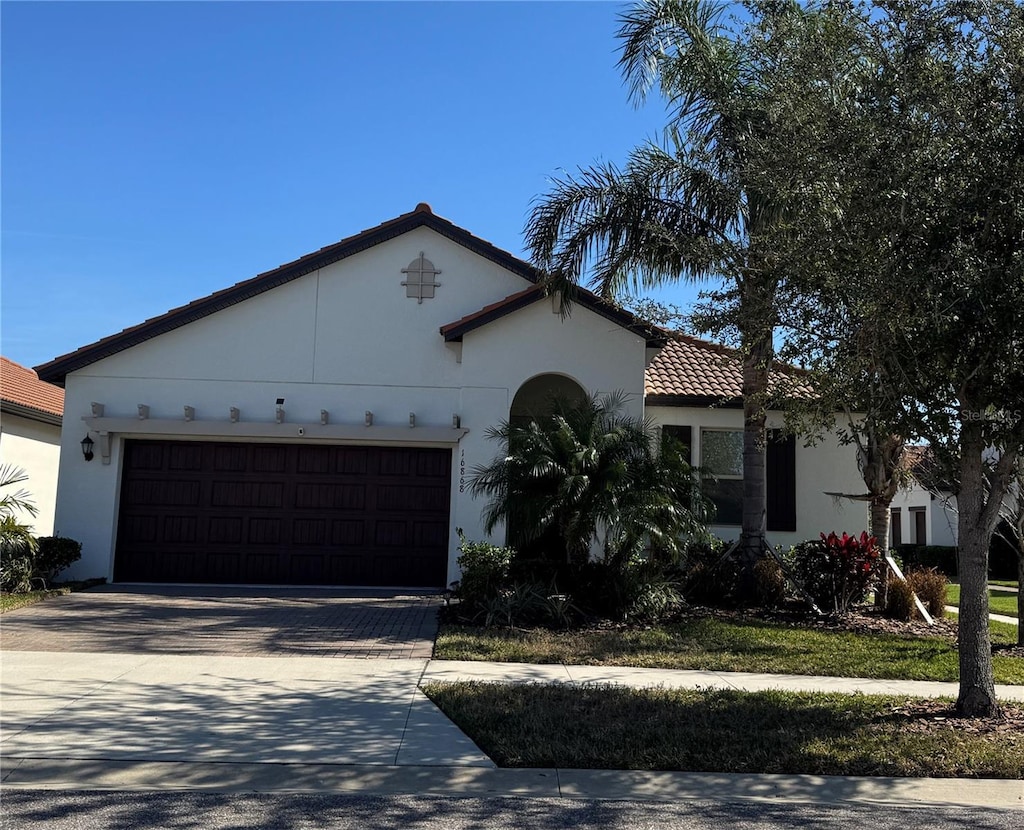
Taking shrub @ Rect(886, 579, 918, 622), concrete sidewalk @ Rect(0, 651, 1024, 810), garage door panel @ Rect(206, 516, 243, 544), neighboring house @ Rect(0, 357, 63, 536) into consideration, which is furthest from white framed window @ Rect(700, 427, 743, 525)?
neighboring house @ Rect(0, 357, 63, 536)

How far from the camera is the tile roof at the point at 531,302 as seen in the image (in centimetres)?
1481

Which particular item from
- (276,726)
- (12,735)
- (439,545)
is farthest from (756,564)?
(12,735)

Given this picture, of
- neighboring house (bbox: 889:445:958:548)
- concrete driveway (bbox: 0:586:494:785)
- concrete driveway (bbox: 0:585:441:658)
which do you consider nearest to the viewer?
A: concrete driveway (bbox: 0:586:494:785)

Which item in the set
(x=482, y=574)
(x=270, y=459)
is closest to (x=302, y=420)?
(x=270, y=459)

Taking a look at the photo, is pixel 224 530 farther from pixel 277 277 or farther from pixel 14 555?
pixel 277 277

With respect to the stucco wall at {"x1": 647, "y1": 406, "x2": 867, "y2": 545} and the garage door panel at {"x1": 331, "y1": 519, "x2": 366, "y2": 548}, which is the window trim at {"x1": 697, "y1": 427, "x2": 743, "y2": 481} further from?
the garage door panel at {"x1": 331, "y1": 519, "x2": 366, "y2": 548}

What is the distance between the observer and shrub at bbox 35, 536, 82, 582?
45.4 ft

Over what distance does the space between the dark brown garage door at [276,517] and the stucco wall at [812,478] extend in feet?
15.5

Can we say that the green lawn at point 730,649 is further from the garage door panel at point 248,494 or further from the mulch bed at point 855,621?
the garage door panel at point 248,494

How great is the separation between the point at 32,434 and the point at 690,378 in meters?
14.7

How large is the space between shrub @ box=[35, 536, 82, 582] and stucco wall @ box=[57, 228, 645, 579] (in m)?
0.59

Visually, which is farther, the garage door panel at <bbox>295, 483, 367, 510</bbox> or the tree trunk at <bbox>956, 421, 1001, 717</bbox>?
the garage door panel at <bbox>295, 483, 367, 510</bbox>

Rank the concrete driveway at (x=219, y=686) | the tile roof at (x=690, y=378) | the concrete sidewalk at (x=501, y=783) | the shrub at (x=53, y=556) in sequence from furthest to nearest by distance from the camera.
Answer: the tile roof at (x=690, y=378) → the shrub at (x=53, y=556) → the concrete driveway at (x=219, y=686) → the concrete sidewalk at (x=501, y=783)

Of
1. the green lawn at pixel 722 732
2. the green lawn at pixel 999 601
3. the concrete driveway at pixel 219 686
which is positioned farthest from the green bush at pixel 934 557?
the green lawn at pixel 722 732
